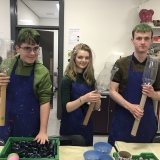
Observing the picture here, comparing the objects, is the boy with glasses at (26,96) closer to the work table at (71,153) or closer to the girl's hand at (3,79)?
the girl's hand at (3,79)

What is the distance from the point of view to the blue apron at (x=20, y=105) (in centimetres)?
138

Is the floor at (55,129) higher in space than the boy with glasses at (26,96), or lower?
lower

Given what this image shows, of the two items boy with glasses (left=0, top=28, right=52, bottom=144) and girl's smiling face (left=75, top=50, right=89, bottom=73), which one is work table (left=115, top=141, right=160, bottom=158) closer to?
boy with glasses (left=0, top=28, right=52, bottom=144)

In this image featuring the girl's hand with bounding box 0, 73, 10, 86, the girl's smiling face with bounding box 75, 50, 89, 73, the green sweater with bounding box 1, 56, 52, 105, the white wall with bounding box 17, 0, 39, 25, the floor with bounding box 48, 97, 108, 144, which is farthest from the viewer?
the white wall with bounding box 17, 0, 39, 25

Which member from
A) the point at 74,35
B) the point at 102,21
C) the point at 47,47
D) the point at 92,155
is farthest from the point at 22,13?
the point at 92,155

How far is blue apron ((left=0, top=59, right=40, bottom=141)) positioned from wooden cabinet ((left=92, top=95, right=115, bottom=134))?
195 cm

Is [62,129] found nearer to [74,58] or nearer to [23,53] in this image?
[74,58]

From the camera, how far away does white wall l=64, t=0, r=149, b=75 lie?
355 cm

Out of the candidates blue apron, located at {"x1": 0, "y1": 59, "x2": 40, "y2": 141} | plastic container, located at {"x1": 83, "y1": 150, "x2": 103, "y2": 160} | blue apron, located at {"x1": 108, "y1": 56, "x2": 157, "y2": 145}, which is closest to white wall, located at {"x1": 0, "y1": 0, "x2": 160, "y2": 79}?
blue apron, located at {"x1": 108, "y1": 56, "x2": 157, "y2": 145}

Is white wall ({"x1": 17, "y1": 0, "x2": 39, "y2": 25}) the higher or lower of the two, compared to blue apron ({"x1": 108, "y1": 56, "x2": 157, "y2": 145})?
higher

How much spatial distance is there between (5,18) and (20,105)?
9.08ft

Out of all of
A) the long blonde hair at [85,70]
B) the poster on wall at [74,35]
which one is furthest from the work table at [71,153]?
the poster on wall at [74,35]

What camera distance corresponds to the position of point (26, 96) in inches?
54.4

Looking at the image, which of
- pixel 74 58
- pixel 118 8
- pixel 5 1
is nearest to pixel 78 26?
pixel 118 8
